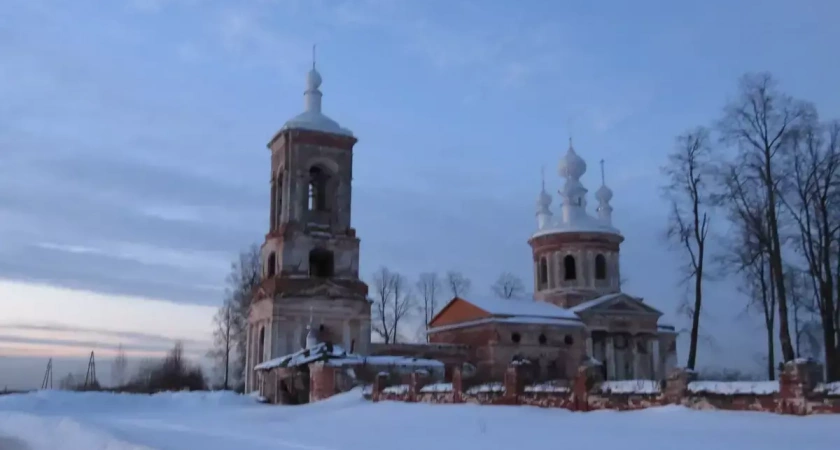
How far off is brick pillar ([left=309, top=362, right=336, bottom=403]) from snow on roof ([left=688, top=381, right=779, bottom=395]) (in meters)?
12.7

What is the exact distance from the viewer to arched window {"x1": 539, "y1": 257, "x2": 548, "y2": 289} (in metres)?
42.9

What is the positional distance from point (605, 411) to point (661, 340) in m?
28.6

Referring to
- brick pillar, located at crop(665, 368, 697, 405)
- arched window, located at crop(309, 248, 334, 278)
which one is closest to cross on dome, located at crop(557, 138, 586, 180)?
arched window, located at crop(309, 248, 334, 278)

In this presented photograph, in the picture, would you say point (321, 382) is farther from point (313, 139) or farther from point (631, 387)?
point (313, 139)

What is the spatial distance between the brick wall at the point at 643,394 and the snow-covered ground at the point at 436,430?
304mm

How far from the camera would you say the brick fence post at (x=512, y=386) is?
17.6 meters

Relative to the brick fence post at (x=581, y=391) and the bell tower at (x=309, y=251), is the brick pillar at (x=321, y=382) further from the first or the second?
the brick fence post at (x=581, y=391)

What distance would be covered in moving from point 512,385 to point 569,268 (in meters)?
25.5

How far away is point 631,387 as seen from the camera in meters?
15.4

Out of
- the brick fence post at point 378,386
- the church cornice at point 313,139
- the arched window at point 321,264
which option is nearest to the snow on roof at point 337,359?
the brick fence post at point 378,386

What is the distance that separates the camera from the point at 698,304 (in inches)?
934

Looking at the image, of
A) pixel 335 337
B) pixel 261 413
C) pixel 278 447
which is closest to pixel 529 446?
pixel 278 447

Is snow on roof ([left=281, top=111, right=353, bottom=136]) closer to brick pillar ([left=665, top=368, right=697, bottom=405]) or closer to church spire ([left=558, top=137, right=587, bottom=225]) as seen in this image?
church spire ([left=558, top=137, right=587, bottom=225])

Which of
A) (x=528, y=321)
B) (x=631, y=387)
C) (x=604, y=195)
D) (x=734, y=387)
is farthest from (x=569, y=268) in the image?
(x=734, y=387)
